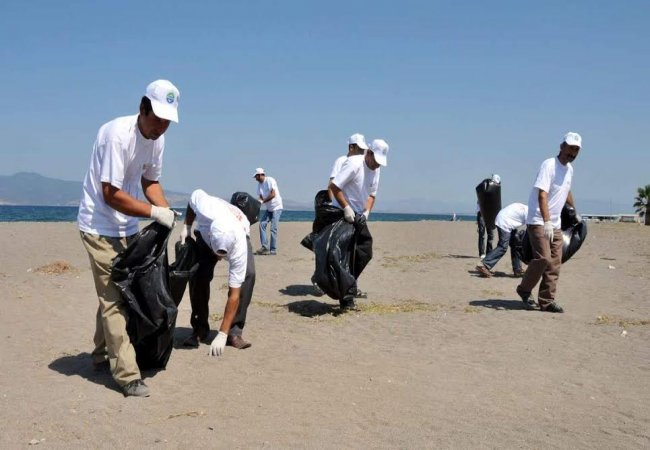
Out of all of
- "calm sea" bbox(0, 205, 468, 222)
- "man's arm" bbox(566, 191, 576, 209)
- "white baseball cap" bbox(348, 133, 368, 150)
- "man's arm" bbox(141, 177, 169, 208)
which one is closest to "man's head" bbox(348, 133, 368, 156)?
"white baseball cap" bbox(348, 133, 368, 150)

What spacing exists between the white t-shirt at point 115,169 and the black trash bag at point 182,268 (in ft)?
3.09

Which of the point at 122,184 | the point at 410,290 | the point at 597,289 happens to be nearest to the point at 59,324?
the point at 122,184

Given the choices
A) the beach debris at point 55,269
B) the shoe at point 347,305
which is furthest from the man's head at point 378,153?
the beach debris at point 55,269

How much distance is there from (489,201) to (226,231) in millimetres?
9135

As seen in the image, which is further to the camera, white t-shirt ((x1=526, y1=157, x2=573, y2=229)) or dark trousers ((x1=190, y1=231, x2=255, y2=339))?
white t-shirt ((x1=526, y1=157, x2=573, y2=229))

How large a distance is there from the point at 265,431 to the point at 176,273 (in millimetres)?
2084

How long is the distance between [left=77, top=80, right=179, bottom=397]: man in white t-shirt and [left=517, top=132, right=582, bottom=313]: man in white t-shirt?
4.74 metres

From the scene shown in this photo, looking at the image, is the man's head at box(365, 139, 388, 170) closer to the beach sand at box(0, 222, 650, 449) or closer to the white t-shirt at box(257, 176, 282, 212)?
the beach sand at box(0, 222, 650, 449)

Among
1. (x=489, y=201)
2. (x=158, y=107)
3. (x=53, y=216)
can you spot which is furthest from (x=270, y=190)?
(x=53, y=216)

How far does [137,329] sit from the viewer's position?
14.8ft

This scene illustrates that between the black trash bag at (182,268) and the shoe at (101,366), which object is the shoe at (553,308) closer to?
the black trash bag at (182,268)

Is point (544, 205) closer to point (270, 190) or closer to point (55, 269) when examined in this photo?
point (55, 269)

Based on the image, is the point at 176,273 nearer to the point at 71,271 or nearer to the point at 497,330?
the point at 497,330

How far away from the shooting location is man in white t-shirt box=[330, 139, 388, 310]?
7355mm
